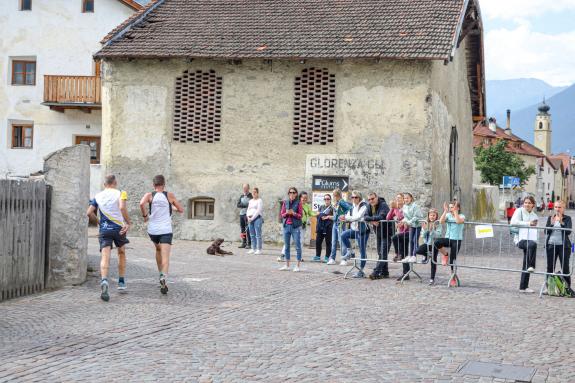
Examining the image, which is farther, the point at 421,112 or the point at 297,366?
the point at 421,112

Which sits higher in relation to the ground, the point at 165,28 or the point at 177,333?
the point at 165,28

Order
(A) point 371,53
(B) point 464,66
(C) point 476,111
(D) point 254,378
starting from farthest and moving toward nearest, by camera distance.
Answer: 1. (C) point 476,111
2. (B) point 464,66
3. (A) point 371,53
4. (D) point 254,378

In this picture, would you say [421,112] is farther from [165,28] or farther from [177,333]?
[177,333]

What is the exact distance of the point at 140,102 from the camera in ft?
77.9

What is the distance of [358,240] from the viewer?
15695 millimetres

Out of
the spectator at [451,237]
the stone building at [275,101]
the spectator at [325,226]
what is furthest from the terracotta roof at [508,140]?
the spectator at [451,237]

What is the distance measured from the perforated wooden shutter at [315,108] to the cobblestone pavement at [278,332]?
8.93 m

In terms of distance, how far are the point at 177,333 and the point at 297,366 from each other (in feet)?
6.54

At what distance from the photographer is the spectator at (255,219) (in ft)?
64.2

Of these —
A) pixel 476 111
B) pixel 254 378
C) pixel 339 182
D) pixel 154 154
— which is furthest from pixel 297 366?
pixel 476 111

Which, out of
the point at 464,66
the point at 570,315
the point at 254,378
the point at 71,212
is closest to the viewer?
the point at 254,378

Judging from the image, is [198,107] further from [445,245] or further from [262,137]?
[445,245]

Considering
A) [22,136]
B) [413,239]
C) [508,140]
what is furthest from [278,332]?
[508,140]

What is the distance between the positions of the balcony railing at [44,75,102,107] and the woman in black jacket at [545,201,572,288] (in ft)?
74.3
